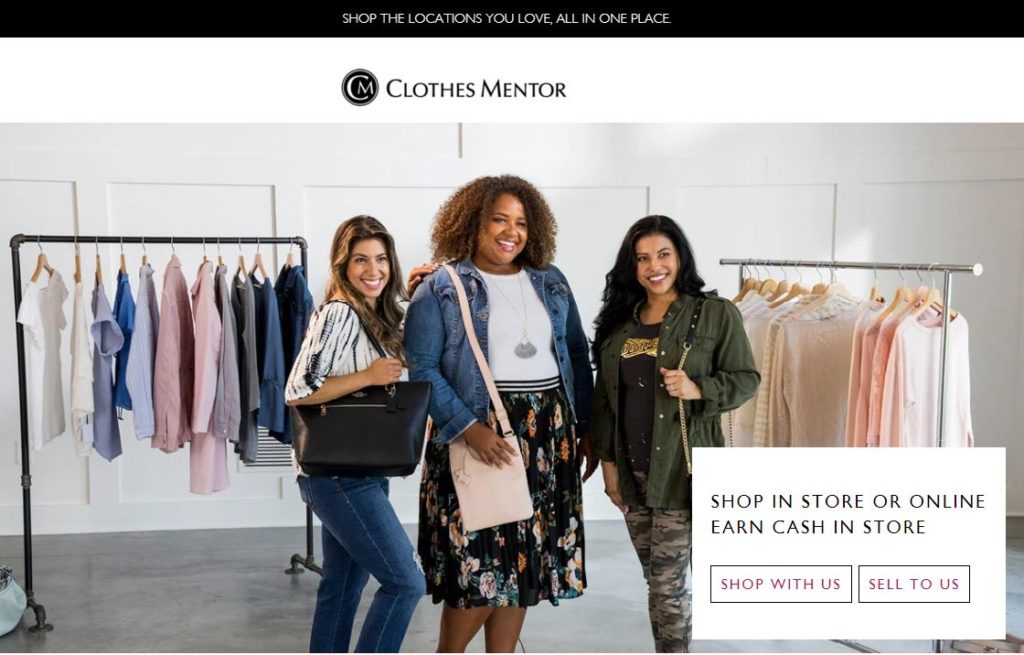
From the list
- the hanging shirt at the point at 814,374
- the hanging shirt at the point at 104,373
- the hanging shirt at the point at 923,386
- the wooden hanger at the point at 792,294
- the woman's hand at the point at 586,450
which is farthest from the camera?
the hanging shirt at the point at 104,373

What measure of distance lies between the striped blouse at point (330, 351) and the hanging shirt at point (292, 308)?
100cm

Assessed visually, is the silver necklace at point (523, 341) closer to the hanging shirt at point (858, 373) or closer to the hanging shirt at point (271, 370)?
the hanging shirt at point (858, 373)

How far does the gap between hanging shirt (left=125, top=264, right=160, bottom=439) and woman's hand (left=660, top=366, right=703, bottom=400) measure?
178cm

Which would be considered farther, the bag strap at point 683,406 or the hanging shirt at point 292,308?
the hanging shirt at point 292,308

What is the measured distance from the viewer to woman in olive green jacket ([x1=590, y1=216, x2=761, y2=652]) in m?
1.93

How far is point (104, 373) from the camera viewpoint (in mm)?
2859

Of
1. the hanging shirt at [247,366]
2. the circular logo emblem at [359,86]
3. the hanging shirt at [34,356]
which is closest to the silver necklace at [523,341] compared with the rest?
the circular logo emblem at [359,86]

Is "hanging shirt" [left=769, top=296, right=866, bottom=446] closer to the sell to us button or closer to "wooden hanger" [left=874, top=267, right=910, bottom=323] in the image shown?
"wooden hanger" [left=874, top=267, right=910, bottom=323]

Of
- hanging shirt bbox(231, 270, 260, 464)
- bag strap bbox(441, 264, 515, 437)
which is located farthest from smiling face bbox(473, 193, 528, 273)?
hanging shirt bbox(231, 270, 260, 464)

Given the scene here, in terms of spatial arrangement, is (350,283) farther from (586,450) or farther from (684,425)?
(684,425)

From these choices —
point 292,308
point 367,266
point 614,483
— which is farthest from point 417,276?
point 292,308

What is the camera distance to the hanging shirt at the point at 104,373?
279cm
